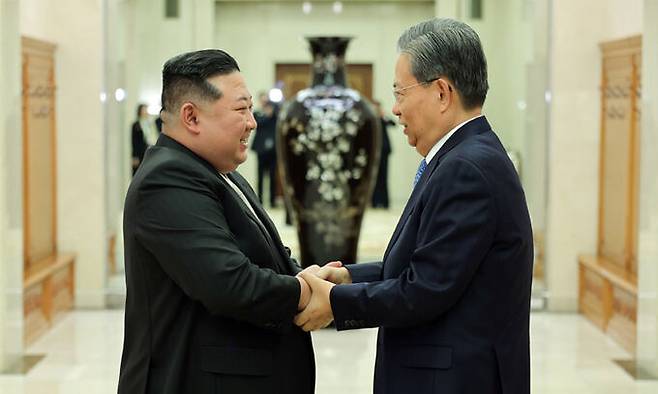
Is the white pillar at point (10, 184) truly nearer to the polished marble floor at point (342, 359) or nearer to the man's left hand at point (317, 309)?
the polished marble floor at point (342, 359)

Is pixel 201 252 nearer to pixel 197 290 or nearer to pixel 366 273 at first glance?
pixel 197 290

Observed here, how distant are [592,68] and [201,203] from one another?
23.2ft

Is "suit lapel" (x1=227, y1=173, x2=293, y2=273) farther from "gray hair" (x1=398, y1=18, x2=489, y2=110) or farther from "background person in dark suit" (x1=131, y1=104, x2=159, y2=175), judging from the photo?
"background person in dark suit" (x1=131, y1=104, x2=159, y2=175)

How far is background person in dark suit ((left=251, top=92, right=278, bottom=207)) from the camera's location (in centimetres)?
1370

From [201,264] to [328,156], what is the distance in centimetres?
615

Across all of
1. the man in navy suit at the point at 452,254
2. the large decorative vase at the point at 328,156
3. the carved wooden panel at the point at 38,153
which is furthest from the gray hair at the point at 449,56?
the carved wooden panel at the point at 38,153

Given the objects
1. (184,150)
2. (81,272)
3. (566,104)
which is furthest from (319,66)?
(184,150)

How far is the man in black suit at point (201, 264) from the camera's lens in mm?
2908

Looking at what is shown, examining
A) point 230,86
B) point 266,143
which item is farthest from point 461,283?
point 266,143

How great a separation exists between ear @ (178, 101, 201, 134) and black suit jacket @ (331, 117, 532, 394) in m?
0.64

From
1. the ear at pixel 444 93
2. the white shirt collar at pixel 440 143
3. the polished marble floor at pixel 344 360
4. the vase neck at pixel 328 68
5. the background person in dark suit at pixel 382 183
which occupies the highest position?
the vase neck at pixel 328 68

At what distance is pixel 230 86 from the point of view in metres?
3.06

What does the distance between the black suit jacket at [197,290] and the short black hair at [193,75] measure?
14 cm

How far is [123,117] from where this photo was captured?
34.0 feet
